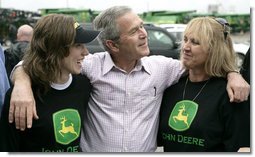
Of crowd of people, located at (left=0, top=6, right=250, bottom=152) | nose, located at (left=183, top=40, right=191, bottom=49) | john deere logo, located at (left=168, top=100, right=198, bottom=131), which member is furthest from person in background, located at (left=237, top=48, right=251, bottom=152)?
nose, located at (left=183, top=40, right=191, bottom=49)

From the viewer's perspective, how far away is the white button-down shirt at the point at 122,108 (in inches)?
88.0

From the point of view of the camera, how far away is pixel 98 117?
2.27 meters

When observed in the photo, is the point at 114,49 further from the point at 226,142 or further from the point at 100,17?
the point at 226,142

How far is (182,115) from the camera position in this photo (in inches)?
85.8

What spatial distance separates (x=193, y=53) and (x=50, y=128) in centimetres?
88

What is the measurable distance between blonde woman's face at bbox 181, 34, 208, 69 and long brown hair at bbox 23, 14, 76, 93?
0.65 metres

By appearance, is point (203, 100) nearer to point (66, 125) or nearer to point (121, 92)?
point (121, 92)

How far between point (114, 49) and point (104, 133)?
509 millimetres

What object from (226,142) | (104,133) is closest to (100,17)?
(104,133)

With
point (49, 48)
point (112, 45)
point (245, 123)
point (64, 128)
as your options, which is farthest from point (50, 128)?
point (245, 123)

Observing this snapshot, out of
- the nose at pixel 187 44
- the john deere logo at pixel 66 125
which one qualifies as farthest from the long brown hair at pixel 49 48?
the nose at pixel 187 44

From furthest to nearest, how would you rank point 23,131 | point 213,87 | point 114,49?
1. point 114,49
2. point 213,87
3. point 23,131

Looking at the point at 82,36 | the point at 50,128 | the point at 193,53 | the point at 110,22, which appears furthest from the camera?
the point at 110,22

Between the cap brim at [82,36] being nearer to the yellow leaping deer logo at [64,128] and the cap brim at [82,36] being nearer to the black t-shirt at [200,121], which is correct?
the yellow leaping deer logo at [64,128]
